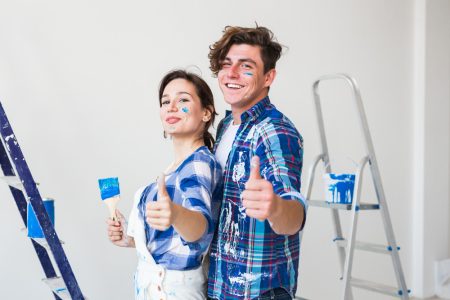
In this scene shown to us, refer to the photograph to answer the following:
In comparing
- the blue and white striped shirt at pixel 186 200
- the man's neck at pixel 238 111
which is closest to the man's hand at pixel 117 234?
the blue and white striped shirt at pixel 186 200

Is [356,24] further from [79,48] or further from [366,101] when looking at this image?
[79,48]

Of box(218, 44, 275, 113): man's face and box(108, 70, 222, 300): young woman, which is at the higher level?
box(218, 44, 275, 113): man's face

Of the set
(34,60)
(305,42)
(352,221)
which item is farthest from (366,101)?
(34,60)

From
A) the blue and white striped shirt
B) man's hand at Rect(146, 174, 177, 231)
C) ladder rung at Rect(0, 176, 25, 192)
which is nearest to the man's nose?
the blue and white striped shirt

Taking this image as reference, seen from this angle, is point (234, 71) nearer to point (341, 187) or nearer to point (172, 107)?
point (172, 107)

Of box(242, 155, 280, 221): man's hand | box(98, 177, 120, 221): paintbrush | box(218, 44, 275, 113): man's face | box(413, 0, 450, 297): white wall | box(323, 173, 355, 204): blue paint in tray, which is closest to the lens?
box(242, 155, 280, 221): man's hand

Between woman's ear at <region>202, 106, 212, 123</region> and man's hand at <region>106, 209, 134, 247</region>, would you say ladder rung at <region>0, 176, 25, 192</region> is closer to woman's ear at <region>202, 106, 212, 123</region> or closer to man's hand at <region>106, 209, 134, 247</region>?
man's hand at <region>106, 209, 134, 247</region>

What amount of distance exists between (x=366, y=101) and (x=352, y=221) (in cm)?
172

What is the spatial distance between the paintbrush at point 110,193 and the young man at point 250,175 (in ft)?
1.15

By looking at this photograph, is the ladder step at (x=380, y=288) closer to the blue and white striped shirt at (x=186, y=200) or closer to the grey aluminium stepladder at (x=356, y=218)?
the grey aluminium stepladder at (x=356, y=218)

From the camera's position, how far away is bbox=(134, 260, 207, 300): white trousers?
1.52m

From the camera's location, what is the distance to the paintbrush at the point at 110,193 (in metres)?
1.78

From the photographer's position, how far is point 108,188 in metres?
1.78

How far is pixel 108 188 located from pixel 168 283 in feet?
1.35
